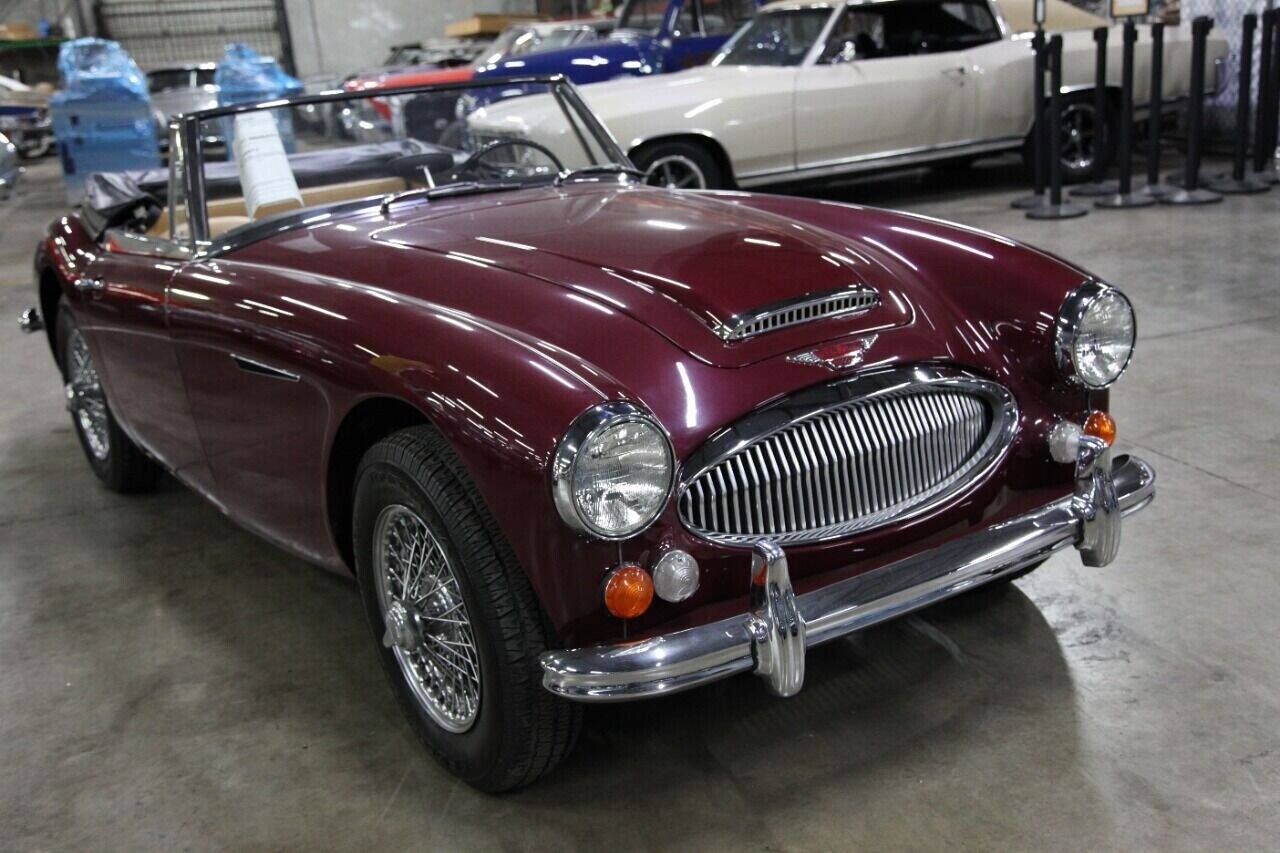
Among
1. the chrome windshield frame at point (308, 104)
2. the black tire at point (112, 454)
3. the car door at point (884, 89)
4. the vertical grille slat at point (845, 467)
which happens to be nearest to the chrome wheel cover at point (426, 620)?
the vertical grille slat at point (845, 467)

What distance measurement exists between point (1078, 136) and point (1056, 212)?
1.45 meters

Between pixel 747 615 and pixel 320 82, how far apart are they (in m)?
16.9

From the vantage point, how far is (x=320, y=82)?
57.1ft

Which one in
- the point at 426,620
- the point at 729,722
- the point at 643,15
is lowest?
the point at 729,722

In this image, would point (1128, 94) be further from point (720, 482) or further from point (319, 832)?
point (319, 832)

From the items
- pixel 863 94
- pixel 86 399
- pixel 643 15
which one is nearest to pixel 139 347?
pixel 86 399

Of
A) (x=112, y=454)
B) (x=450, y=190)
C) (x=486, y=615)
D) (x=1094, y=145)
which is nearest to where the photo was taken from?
(x=486, y=615)

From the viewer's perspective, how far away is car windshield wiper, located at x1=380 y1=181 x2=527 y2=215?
3180 millimetres

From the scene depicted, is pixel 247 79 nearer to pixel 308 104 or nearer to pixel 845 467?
pixel 308 104

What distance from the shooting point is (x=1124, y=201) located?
760 centimetres

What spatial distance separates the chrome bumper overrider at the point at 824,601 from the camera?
6.19ft

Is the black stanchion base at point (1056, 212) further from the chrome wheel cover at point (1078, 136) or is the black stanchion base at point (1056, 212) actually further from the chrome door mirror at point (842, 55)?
the chrome door mirror at point (842, 55)

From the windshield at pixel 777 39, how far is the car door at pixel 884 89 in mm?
127

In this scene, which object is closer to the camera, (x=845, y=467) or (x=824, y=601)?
(x=824, y=601)
